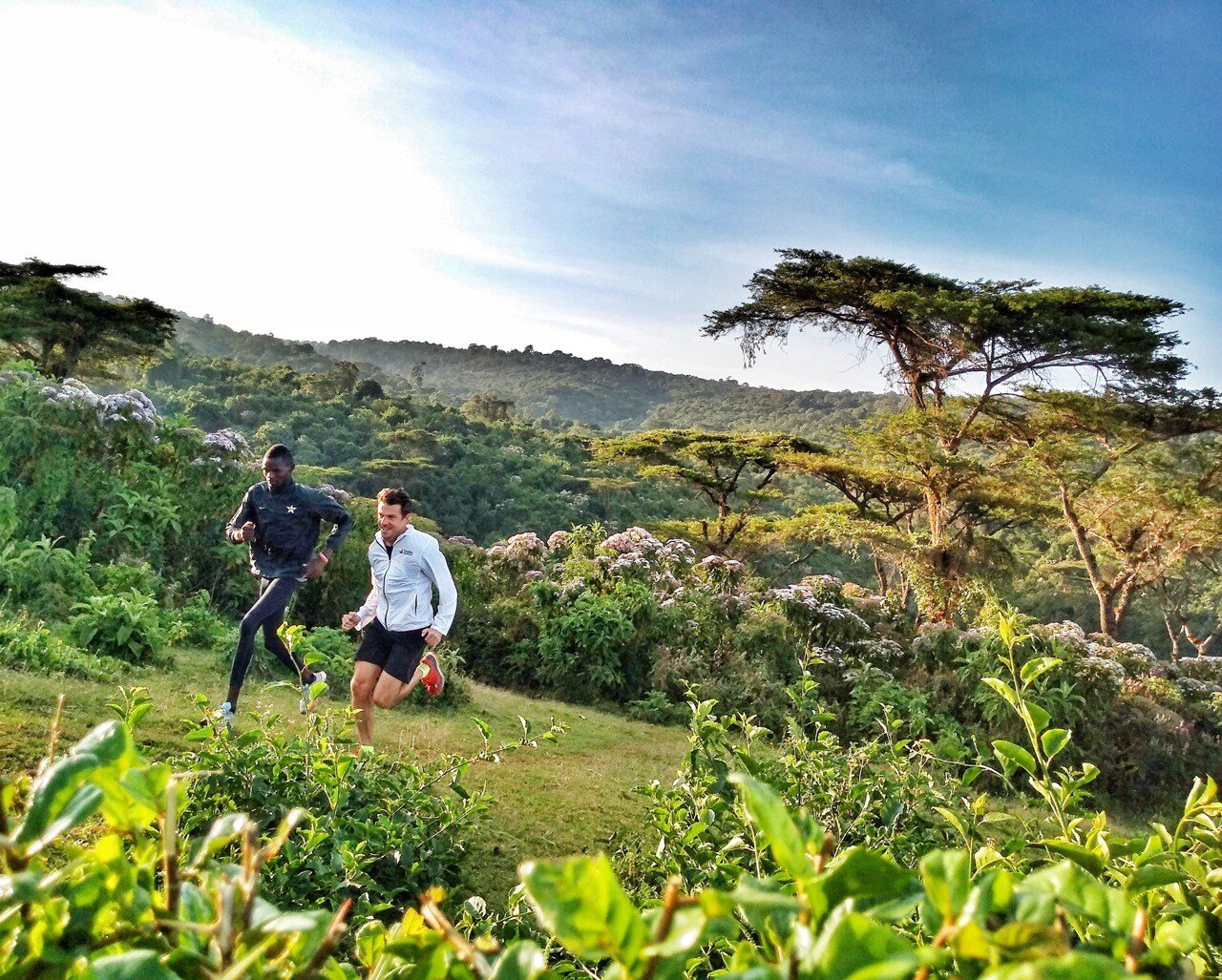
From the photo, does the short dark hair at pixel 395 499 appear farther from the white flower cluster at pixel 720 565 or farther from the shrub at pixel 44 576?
the white flower cluster at pixel 720 565

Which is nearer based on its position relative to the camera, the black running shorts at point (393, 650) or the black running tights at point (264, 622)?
the black running shorts at point (393, 650)

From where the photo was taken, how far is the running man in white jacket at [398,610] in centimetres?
390

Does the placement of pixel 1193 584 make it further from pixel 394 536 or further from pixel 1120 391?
pixel 394 536

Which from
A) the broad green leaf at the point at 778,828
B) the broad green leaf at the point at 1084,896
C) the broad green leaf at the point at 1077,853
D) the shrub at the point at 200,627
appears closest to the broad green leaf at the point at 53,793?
the broad green leaf at the point at 778,828

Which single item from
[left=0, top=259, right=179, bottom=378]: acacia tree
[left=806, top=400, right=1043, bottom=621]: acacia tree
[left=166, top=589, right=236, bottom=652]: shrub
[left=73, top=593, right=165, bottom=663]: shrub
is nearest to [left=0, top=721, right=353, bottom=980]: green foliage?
[left=73, top=593, right=165, bottom=663]: shrub

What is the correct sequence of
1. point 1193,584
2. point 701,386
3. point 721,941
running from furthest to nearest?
1. point 701,386
2. point 1193,584
3. point 721,941

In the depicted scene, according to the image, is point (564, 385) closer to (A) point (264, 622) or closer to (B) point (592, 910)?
(A) point (264, 622)

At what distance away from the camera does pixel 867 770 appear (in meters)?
2.76

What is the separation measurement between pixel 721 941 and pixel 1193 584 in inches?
1351

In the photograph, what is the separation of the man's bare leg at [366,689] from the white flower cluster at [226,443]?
4.59 m

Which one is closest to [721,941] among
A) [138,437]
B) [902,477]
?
[138,437]

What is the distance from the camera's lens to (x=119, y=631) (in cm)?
513

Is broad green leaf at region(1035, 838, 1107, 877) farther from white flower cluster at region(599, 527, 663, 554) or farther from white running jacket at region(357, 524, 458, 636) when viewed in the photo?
white flower cluster at region(599, 527, 663, 554)

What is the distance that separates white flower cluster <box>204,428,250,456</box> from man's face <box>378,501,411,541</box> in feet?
14.6
